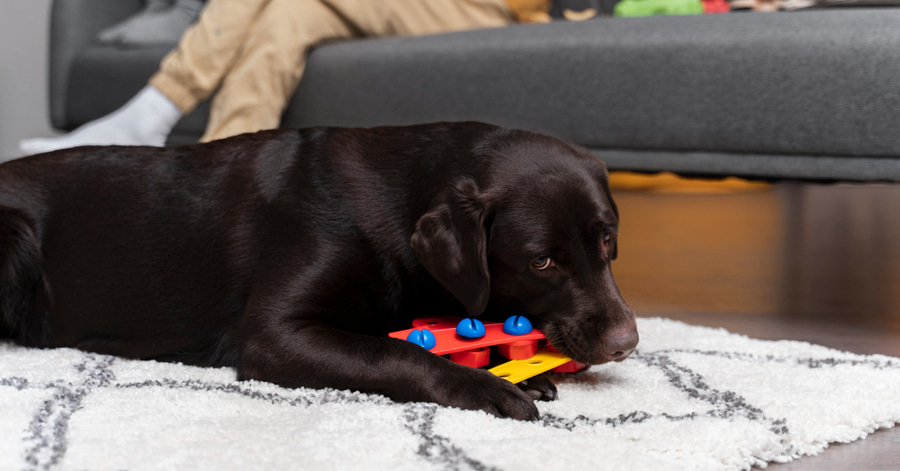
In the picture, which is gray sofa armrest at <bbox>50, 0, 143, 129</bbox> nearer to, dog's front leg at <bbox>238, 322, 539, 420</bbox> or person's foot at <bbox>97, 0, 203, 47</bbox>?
person's foot at <bbox>97, 0, 203, 47</bbox>

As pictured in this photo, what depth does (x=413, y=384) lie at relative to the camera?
1361 millimetres

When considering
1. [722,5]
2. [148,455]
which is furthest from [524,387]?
[722,5]

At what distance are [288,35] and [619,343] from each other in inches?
104

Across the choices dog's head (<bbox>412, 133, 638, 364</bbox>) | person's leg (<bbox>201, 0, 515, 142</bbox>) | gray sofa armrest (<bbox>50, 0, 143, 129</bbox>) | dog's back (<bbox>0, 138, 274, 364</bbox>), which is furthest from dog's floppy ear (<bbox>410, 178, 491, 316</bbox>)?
gray sofa armrest (<bbox>50, 0, 143, 129</bbox>)

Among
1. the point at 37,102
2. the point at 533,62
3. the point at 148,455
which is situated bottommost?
the point at 37,102

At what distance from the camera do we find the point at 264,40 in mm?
3566

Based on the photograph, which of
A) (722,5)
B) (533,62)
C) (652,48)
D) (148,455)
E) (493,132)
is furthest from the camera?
(722,5)

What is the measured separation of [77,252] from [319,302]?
668 millimetres

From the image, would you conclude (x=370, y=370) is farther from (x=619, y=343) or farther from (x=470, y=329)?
(x=619, y=343)

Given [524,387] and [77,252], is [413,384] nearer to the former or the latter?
[524,387]

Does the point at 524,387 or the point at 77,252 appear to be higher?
the point at 77,252

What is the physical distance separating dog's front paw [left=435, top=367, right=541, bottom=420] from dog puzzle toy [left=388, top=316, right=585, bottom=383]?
0.12 meters

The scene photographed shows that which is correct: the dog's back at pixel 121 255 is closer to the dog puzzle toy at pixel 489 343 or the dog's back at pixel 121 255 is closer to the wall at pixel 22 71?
the dog puzzle toy at pixel 489 343

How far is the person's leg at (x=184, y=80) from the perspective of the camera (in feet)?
11.9
